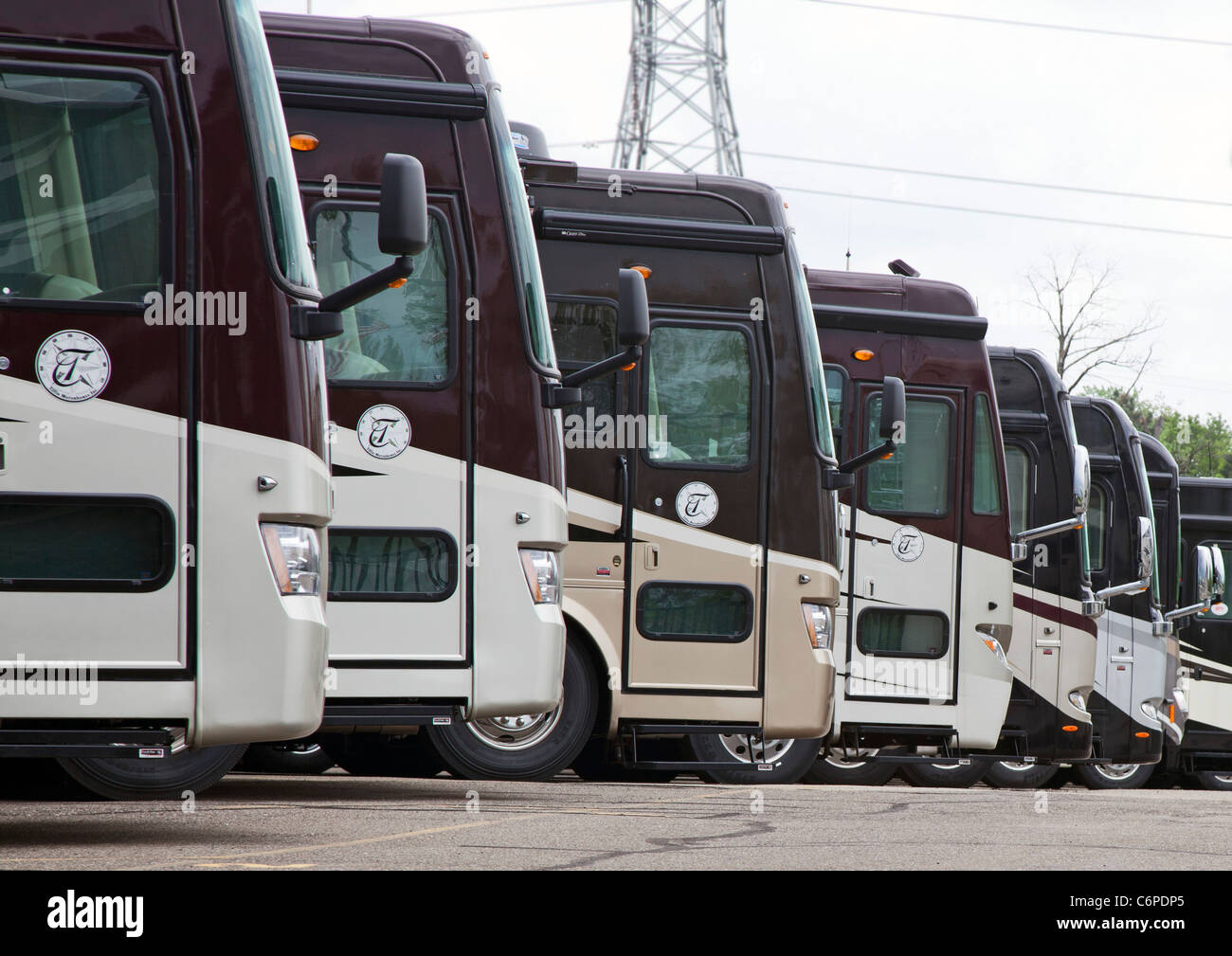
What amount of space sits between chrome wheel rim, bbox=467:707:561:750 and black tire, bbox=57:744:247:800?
202cm

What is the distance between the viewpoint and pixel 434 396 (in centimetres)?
849

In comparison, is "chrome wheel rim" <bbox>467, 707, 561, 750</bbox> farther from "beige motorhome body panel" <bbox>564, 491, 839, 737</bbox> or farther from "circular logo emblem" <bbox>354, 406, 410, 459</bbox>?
"circular logo emblem" <bbox>354, 406, 410, 459</bbox>

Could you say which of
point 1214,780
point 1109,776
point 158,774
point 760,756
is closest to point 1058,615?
point 1109,776

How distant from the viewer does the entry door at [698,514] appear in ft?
34.2

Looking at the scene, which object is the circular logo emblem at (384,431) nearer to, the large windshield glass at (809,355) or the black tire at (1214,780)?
the large windshield glass at (809,355)

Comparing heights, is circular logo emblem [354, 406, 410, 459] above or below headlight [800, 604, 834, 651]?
above

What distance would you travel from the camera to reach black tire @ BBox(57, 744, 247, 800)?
797 cm

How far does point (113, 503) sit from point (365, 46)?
338cm

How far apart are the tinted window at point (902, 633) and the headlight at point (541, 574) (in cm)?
464

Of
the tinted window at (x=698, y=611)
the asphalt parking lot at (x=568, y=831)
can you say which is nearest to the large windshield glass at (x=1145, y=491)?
the asphalt parking lot at (x=568, y=831)

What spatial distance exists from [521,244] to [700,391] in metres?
2.43

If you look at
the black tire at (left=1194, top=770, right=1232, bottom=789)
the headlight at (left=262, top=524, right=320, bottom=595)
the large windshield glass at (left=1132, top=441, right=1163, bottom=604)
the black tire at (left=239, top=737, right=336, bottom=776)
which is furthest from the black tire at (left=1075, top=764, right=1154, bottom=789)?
the headlight at (left=262, top=524, right=320, bottom=595)

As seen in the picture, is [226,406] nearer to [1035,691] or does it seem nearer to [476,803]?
[476,803]
